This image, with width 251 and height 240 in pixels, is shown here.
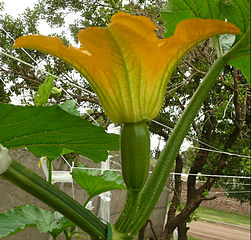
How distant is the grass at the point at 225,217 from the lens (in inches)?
377

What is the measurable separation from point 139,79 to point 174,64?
0.02 m

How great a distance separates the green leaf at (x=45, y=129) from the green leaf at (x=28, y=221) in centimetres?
25

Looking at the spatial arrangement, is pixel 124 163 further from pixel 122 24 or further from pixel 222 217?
pixel 222 217

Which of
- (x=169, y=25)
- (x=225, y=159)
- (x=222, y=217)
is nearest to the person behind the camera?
(x=169, y=25)

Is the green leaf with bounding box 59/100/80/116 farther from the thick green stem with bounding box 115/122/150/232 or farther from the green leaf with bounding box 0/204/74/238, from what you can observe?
the thick green stem with bounding box 115/122/150/232

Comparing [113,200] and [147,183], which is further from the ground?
[147,183]

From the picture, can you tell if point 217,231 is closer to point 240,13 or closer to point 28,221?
point 28,221

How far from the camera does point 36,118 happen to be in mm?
165

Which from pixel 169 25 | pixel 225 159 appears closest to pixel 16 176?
pixel 169 25

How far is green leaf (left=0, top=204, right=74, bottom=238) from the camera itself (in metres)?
0.44

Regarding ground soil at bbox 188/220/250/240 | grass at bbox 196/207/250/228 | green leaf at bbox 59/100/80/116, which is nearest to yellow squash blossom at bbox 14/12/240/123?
green leaf at bbox 59/100/80/116

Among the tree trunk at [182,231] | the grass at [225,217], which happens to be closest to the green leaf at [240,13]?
the tree trunk at [182,231]

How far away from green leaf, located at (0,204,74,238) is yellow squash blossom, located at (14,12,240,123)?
0.94 feet

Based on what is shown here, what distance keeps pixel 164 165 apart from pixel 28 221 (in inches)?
16.1
